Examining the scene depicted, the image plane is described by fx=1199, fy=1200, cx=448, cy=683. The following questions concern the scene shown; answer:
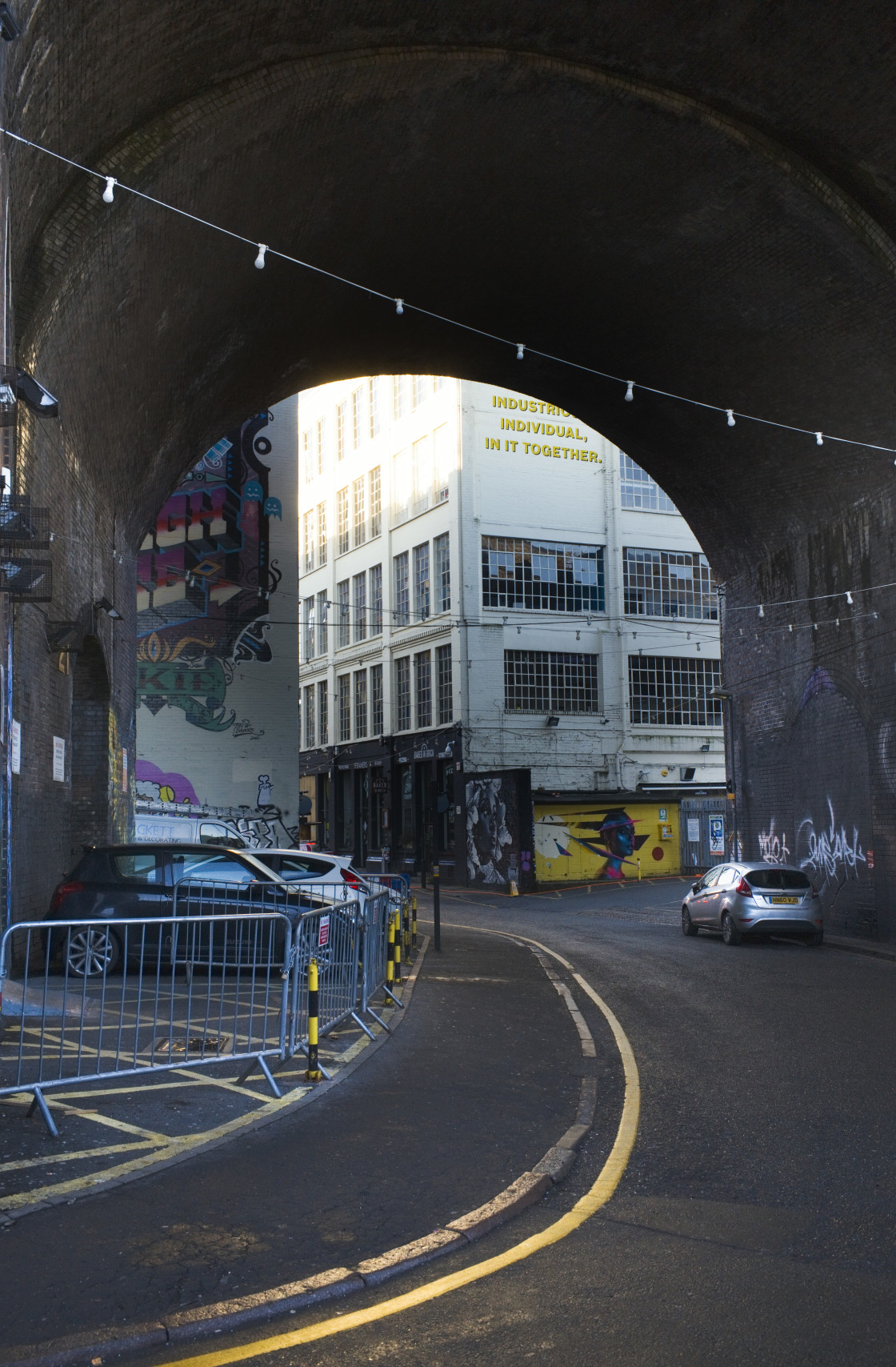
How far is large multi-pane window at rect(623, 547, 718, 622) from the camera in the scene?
46.8 meters

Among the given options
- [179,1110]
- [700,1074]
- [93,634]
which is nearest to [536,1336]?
[179,1110]

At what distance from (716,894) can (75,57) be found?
17279mm

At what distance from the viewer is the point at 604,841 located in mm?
44281

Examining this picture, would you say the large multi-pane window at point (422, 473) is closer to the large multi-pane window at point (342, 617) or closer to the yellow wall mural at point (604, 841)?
the large multi-pane window at point (342, 617)

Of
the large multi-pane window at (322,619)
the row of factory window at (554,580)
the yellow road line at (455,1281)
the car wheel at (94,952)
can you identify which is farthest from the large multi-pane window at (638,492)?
the yellow road line at (455,1281)

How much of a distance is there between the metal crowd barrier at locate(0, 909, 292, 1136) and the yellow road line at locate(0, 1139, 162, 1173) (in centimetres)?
39

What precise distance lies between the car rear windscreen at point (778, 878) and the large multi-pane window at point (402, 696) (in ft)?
92.0

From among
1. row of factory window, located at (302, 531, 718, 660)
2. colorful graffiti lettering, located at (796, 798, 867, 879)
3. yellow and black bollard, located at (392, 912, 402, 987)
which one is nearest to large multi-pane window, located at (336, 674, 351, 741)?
row of factory window, located at (302, 531, 718, 660)

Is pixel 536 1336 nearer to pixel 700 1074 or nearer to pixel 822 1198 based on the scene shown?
pixel 822 1198

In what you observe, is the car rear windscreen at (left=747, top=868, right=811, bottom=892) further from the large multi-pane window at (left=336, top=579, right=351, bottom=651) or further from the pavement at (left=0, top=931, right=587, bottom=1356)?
the large multi-pane window at (left=336, top=579, right=351, bottom=651)

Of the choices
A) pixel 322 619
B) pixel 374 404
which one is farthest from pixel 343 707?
pixel 374 404

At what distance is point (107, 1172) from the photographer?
639 centimetres

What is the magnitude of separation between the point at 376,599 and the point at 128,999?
44123 millimetres

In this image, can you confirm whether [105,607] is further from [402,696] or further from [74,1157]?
[402,696]
